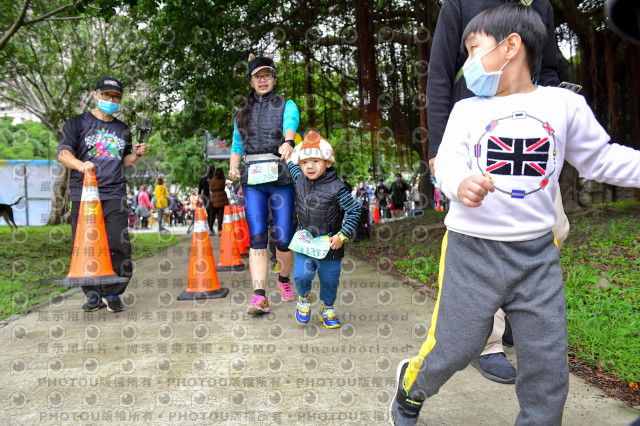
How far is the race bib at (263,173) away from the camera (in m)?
4.10

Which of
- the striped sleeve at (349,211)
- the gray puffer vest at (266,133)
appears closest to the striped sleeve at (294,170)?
the gray puffer vest at (266,133)

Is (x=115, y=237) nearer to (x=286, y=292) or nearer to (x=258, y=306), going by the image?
(x=258, y=306)

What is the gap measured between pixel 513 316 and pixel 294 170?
8.31ft

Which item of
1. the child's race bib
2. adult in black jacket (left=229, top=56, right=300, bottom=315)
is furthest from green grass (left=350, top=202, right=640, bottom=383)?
adult in black jacket (left=229, top=56, right=300, bottom=315)

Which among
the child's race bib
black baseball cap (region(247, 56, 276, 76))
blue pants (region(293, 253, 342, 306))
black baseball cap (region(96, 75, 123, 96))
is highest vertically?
black baseball cap (region(247, 56, 276, 76))

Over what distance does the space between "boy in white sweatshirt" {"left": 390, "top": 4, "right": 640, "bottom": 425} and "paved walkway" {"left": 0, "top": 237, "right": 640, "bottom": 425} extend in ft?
1.97

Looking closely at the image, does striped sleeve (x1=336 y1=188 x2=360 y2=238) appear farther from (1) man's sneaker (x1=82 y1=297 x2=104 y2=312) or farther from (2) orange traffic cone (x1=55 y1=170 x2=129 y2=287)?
(1) man's sneaker (x1=82 y1=297 x2=104 y2=312)

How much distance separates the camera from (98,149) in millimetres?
4461

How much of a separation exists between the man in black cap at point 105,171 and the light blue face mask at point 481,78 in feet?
11.5

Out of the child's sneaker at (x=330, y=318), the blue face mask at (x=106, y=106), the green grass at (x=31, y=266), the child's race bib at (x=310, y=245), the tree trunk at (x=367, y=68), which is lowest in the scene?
the green grass at (x=31, y=266)

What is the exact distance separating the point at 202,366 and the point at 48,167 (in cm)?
1957

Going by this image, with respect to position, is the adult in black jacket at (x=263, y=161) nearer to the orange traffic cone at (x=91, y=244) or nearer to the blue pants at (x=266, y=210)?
the blue pants at (x=266, y=210)

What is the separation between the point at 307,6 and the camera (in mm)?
9008

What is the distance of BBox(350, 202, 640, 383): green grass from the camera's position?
3.00 m
